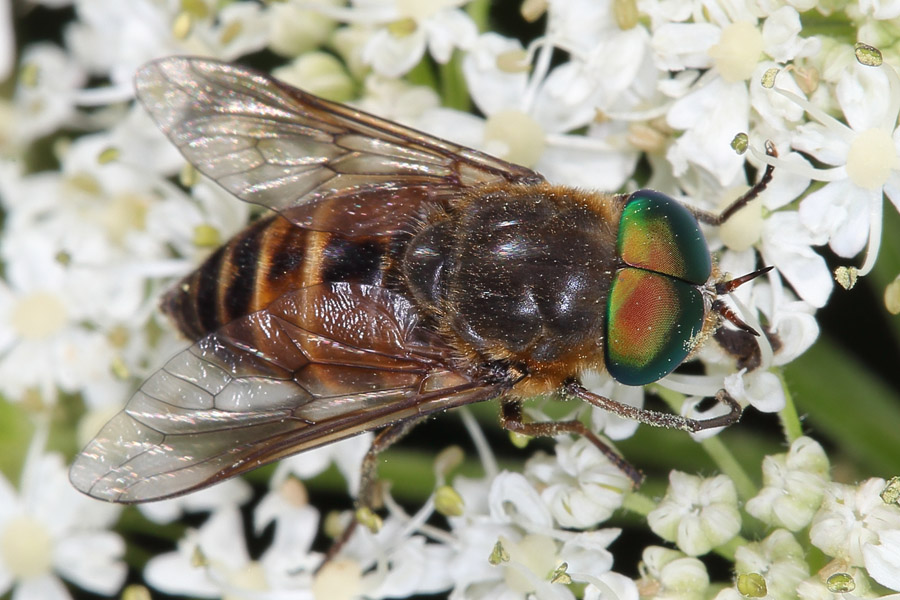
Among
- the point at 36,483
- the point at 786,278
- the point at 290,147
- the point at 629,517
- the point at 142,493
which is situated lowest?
the point at 36,483

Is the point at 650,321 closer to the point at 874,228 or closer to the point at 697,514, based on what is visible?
the point at 697,514

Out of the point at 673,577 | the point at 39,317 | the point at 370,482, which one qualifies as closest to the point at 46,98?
the point at 39,317

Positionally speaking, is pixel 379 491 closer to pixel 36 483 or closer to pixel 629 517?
pixel 629 517

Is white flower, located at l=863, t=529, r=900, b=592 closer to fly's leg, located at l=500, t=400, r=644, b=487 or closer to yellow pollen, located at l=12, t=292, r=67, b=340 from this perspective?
fly's leg, located at l=500, t=400, r=644, b=487

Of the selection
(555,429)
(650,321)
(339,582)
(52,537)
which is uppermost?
(650,321)

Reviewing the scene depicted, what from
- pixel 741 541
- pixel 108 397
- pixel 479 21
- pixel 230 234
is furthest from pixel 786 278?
pixel 108 397

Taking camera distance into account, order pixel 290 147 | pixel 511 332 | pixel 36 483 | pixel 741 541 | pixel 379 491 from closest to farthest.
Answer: pixel 511 332
pixel 741 541
pixel 290 147
pixel 379 491
pixel 36 483
